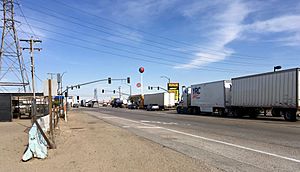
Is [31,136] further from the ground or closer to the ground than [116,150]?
further from the ground

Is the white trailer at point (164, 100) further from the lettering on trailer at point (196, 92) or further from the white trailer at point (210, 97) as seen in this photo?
the lettering on trailer at point (196, 92)

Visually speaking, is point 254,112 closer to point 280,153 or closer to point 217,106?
point 217,106

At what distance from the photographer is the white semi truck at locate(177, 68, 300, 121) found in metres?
26.7

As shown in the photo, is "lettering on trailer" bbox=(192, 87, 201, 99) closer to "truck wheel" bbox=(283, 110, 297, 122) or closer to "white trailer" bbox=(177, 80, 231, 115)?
"white trailer" bbox=(177, 80, 231, 115)

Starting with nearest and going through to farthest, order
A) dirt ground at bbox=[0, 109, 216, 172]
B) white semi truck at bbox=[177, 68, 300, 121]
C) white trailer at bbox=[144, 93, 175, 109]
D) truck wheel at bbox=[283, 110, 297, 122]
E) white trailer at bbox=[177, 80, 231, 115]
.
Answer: dirt ground at bbox=[0, 109, 216, 172] → white semi truck at bbox=[177, 68, 300, 121] → truck wheel at bbox=[283, 110, 297, 122] → white trailer at bbox=[177, 80, 231, 115] → white trailer at bbox=[144, 93, 175, 109]

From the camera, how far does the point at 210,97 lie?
133 feet

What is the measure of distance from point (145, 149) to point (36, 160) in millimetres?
3628

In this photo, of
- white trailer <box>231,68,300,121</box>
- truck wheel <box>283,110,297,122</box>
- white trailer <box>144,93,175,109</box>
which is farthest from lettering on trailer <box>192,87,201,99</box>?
white trailer <box>144,93,175,109</box>

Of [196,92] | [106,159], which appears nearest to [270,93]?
[196,92]

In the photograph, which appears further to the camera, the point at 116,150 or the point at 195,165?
the point at 116,150

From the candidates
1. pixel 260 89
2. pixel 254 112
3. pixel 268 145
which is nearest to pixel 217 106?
pixel 254 112

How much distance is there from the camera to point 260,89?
30.4 m

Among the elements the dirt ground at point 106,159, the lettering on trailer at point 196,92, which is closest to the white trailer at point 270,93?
the lettering on trailer at point 196,92

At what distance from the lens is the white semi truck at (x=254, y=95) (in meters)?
26.7
